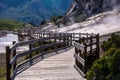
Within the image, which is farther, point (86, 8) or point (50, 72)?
point (86, 8)

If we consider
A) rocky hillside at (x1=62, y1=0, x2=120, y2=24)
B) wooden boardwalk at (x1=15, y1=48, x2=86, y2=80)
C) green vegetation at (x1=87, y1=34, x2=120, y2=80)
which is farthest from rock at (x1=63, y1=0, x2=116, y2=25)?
green vegetation at (x1=87, y1=34, x2=120, y2=80)

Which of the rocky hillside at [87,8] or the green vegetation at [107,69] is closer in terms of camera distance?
the green vegetation at [107,69]

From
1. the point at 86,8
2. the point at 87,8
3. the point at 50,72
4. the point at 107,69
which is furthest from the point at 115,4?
the point at 107,69

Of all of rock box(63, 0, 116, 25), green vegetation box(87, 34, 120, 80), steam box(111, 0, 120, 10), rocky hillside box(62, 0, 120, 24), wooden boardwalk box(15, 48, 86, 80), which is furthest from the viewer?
rock box(63, 0, 116, 25)

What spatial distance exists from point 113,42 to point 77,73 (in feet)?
21.1

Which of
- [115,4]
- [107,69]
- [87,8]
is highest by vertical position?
[87,8]

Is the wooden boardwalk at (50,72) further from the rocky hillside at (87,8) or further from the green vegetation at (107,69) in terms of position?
the rocky hillside at (87,8)

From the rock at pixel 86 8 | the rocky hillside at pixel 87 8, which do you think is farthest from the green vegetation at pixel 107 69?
the rock at pixel 86 8

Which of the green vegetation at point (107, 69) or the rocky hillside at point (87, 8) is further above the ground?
the rocky hillside at point (87, 8)

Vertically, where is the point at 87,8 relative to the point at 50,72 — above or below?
above

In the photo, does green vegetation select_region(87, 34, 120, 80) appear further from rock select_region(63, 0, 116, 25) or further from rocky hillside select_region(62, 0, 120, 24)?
rock select_region(63, 0, 116, 25)

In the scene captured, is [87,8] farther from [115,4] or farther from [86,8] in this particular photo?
[115,4]

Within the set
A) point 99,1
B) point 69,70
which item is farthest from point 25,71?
point 99,1

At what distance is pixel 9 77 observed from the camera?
521 inches
